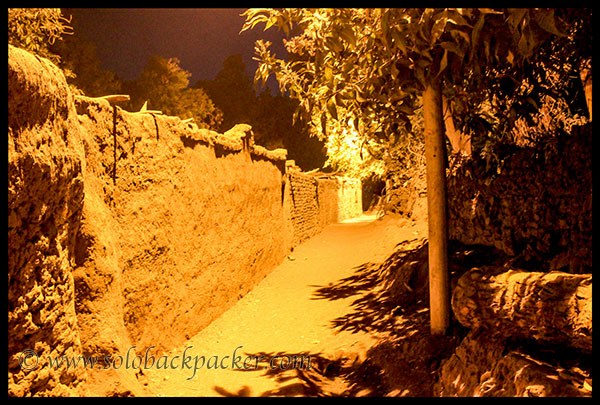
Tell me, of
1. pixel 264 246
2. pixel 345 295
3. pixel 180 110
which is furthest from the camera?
pixel 180 110

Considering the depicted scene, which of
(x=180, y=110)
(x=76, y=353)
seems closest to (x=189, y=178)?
(x=76, y=353)

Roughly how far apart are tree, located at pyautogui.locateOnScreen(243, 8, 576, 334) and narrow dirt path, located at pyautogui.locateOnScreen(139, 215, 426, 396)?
1816mm

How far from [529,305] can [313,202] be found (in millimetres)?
12519

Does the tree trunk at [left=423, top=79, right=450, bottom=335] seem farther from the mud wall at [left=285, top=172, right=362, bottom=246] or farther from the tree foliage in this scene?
the mud wall at [left=285, top=172, right=362, bottom=246]

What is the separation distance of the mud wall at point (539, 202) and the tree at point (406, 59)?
110 centimetres

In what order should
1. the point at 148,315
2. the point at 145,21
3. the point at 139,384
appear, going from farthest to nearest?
the point at 145,21 < the point at 148,315 < the point at 139,384

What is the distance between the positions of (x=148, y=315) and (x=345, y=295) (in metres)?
3.88

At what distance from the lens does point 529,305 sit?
9.11 feet

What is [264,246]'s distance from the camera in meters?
8.80

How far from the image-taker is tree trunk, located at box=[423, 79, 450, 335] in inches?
164

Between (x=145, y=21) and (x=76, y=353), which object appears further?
(x=145, y=21)

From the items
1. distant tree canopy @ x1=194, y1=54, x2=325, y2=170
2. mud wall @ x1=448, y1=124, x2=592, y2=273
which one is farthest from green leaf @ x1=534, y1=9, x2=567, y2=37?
distant tree canopy @ x1=194, y1=54, x2=325, y2=170

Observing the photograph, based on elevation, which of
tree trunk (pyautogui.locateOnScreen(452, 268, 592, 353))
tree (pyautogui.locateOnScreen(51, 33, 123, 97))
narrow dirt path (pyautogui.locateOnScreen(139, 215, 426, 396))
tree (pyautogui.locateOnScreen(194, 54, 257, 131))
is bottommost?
narrow dirt path (pyautogui.locateOnScreen(139, 215, 426, 396))
